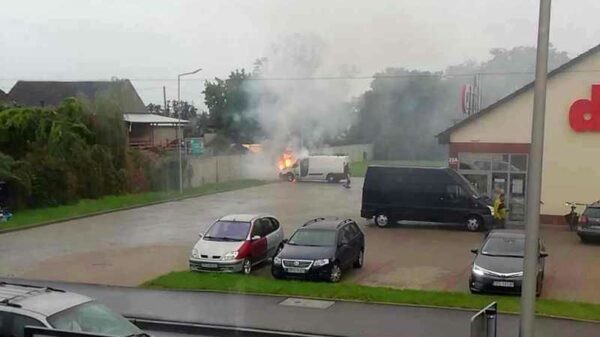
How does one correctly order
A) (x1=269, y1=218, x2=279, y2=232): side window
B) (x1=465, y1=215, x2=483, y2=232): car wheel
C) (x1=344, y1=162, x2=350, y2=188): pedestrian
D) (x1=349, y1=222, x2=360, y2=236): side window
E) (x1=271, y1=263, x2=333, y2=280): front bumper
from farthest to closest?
1. (x1=344, y1=162, x2=350, y2=188): pedestrian
2. (x1=465, y1=215, x2=483, y2=232): car wheel
3. (x1=269, y1=218, x2=279, y2=232): side window
4. (x1=349, y1=222, x2=360, y2=236): side window
5. (x1=271, y1=263, x2=333, y2=280): front bumper

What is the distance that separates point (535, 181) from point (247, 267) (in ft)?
17.1

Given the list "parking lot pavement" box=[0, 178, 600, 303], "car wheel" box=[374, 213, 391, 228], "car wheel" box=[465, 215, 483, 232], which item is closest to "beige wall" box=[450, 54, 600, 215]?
"parking lot pavement" box=[0, 178, 600, 303]

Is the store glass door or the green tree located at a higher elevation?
the green tree

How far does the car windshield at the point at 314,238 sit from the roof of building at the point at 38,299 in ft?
14.6

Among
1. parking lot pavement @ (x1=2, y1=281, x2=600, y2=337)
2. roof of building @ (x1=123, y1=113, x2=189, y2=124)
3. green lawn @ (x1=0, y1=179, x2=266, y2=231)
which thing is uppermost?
roof of building @ (x1=123, y1=113, x2=189, y2=124)

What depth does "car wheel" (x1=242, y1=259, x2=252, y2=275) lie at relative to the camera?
8702mm

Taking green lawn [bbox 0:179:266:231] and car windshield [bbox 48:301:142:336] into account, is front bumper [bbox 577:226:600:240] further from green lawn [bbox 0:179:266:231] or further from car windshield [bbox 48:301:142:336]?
car windshield [bbox 48:301:142:336]

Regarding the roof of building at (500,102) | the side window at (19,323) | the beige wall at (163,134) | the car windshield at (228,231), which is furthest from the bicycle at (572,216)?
the side window at (19,323)

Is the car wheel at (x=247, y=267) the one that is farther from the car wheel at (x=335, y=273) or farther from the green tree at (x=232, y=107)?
the green tree at (x=232, y=107)

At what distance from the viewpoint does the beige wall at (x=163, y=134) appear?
48.9 feet

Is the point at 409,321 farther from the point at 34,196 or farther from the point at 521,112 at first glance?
the point at 34,196

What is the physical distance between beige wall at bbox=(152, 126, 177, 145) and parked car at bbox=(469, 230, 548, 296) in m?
8.34

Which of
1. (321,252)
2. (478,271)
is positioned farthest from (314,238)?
(478,271)

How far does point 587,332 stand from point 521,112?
20.3ft
